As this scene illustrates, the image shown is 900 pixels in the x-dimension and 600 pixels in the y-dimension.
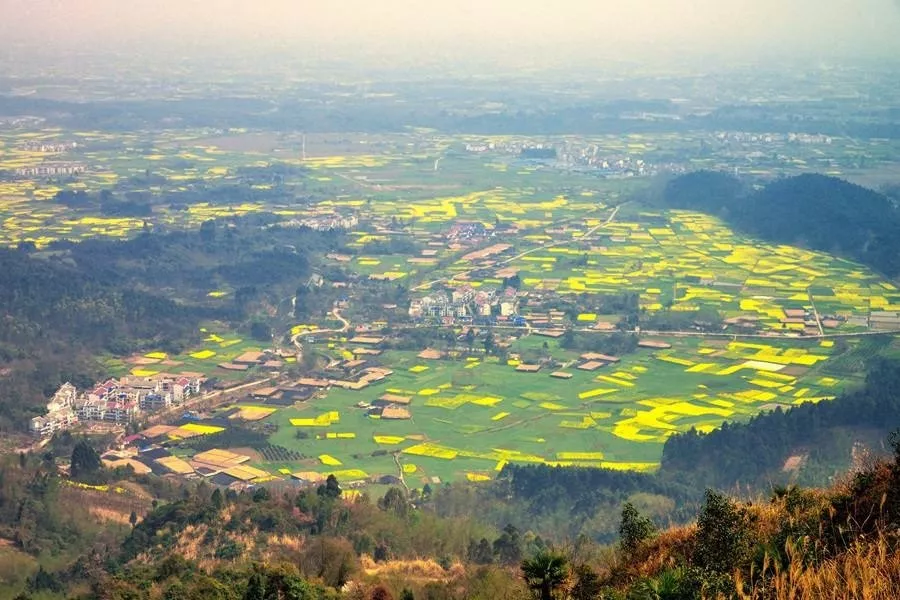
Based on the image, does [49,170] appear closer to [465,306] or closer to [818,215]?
[465,306]

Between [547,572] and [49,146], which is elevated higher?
[547,572]

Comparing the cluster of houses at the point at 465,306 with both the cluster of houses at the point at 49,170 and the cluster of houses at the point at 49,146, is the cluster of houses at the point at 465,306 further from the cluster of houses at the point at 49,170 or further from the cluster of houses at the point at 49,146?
the cluster of houses at the point at 49,146

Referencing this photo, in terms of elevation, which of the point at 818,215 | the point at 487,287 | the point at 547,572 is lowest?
the point at 487,287

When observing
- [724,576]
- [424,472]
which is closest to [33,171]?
[424,472]

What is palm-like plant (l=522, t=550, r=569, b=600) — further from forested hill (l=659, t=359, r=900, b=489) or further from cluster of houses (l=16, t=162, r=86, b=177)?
cluster of houses (l=16, t=162, r=86, b=177)

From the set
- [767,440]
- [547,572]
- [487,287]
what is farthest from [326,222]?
[547,572]

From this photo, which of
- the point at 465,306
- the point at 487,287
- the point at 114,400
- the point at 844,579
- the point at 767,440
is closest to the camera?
the point at 844,579

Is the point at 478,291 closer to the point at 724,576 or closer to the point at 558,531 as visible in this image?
the point at 558,531
